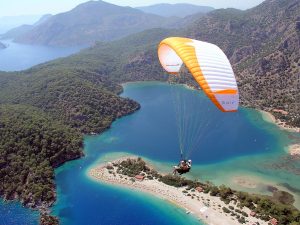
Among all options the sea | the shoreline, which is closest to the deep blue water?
the sea

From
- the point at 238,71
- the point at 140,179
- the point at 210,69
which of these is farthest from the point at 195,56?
the point at 238,71

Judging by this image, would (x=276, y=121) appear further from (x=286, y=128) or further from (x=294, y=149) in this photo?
(x=294, y=149)

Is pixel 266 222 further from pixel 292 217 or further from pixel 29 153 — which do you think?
pixel 29 153

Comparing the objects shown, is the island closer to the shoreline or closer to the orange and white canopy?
the orange and white canopy

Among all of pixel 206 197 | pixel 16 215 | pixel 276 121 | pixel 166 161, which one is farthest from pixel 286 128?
pixel 16 215

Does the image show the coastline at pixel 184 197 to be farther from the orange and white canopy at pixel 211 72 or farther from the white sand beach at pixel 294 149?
the white sand beach at pixel 294 149
